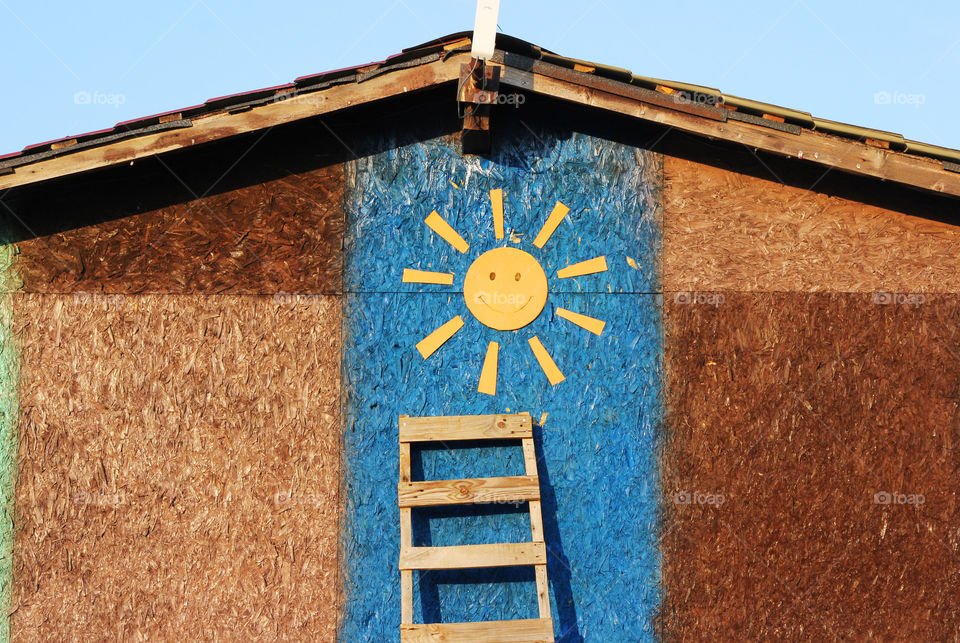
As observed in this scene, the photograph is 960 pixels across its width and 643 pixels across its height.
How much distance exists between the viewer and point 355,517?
557 centimetres

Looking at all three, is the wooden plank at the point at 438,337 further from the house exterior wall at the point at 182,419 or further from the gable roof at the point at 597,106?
the gable roof at the point at 597,106

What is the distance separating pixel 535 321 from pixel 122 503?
303 centimetres

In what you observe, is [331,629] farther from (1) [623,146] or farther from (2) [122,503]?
(1) [623,146]

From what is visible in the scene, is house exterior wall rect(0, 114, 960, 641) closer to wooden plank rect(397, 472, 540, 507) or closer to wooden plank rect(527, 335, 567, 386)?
wooden plank rect(527, 335, 567, 386)

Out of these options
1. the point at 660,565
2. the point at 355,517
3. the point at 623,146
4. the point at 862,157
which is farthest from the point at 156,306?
the point at 862,157

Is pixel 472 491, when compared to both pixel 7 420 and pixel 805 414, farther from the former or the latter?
pixel 7 420

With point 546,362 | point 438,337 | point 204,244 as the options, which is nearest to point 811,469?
point 546,362

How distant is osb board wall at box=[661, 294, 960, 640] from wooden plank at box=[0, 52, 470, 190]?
236cm

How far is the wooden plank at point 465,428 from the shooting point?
554 centimetres

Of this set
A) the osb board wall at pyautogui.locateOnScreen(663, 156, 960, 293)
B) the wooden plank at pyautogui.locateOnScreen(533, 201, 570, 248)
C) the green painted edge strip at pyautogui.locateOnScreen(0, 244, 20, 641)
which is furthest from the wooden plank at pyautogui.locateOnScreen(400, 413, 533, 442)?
the green painted edge strip at pyautogui.locateOnScreen(0, 244, 20, 641)

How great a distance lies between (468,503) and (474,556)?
0.37 metres

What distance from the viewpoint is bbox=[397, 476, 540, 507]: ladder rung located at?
5.36 meters

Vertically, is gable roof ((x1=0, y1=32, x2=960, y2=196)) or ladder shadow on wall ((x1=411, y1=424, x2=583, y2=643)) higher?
gable roof ((x1=0, y1=32, x2=960, y2=196))

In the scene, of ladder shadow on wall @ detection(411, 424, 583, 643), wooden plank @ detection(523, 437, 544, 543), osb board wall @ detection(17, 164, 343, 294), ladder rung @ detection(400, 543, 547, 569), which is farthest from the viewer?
osb board wall @ detection(17, 164, 343, 294)
